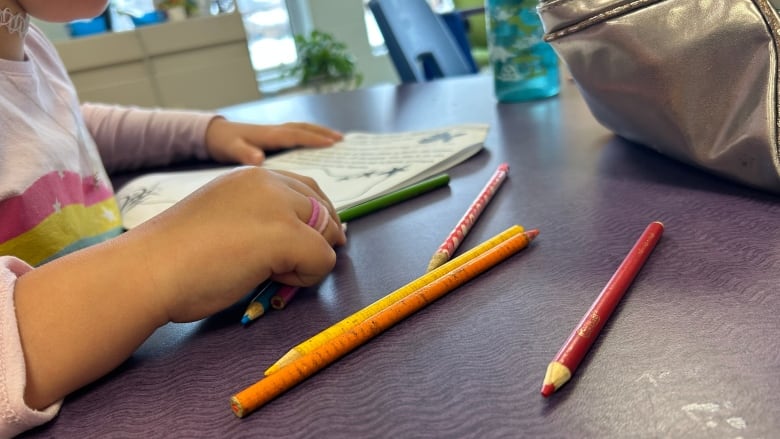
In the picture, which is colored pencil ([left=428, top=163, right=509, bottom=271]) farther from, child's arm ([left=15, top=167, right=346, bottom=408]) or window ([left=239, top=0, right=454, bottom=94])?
window ([left=239, top=0, right=454, bottom=94])

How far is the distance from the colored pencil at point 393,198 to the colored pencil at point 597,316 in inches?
7.4

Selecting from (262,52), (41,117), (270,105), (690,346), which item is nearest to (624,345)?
(690,346)

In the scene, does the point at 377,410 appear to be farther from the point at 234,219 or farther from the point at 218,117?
the point at 218,117

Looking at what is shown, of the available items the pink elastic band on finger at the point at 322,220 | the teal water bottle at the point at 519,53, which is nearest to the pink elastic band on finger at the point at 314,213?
the pink elastic band on finger at the point at 322,220

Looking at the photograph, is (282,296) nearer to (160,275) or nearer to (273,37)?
(160,275)

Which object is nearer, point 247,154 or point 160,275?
point 160,275

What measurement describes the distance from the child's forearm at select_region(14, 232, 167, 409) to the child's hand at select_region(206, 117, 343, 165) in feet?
1.23

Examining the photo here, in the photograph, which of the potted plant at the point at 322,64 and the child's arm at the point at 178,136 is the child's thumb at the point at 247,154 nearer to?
the child's arm at the point at 178,136

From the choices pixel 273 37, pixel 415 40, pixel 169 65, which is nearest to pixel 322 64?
pixel 273 37

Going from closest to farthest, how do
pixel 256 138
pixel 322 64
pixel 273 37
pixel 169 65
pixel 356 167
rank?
pixel 356 167 < pixel 256 138 < pixel 169 65 < pixel 322 64 < pixel 273 37

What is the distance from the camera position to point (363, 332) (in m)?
0.27

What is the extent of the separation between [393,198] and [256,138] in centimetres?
28

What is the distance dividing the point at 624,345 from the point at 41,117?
489 mm

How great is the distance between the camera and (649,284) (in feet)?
0.95
